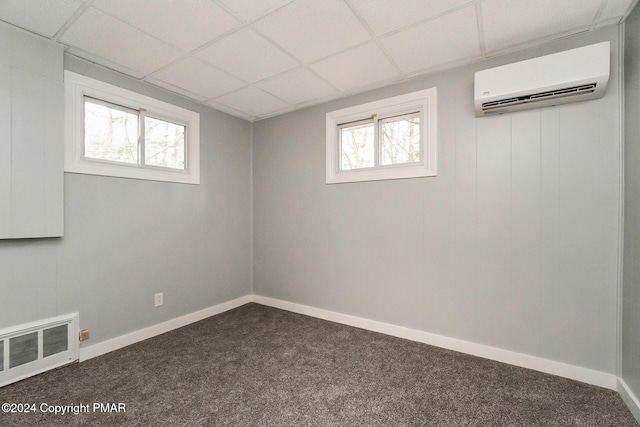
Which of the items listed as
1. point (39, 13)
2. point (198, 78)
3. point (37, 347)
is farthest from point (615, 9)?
point (37, 347)

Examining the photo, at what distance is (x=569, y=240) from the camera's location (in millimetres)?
2025

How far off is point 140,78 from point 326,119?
184cm

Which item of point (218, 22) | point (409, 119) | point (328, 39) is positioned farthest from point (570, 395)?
point (218, 22)

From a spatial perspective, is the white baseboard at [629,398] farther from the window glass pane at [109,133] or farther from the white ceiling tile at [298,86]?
Answer: the window glass pane at [109,133]

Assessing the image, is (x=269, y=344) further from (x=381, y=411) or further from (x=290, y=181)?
(x=290, y=181)

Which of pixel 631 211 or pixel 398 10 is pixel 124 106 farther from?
pixel 631 211

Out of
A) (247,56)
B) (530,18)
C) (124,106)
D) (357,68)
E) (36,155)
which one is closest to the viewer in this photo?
(530,18)

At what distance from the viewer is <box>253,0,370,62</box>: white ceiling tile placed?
5.72ft

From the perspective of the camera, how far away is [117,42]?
6.80 ft

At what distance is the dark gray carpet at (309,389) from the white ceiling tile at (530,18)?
2419 millimetres

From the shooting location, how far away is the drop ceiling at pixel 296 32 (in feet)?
5.66

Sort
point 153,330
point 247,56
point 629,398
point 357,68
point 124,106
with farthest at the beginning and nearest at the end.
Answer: point 153,330 → point 124,106 → point 357,68 → point 247,56 → point 629,398

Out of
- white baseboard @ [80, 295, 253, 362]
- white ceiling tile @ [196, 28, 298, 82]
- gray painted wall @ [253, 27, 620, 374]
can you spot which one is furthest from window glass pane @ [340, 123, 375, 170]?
white baseboard @ [80, 295, 253, 362]

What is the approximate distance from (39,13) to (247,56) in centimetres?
128
